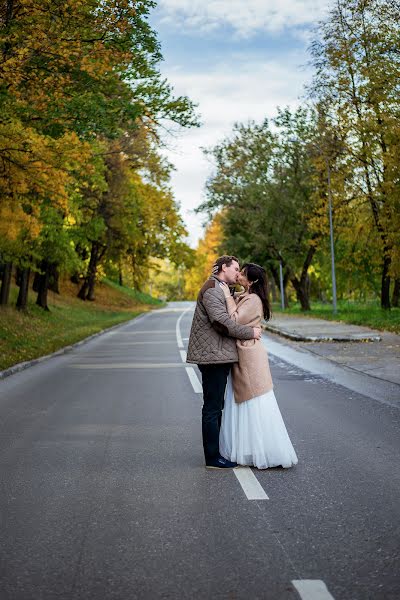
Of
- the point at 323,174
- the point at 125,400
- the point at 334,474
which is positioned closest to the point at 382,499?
the point at 334,474

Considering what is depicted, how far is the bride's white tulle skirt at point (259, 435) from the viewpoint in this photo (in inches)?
253

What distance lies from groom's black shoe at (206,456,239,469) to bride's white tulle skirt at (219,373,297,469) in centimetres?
7

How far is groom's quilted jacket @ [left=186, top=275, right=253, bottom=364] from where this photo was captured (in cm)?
643

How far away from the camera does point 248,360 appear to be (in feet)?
21.7

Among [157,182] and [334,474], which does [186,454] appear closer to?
[334,474]

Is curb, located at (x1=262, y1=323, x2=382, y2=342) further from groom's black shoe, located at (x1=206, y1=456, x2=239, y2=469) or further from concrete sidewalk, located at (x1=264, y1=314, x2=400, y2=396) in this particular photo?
groom's black shoe, located at (x1=206, y1=456, x2=239, y2=469)

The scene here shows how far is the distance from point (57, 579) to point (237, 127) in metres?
44.6

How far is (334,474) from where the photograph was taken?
6.25m

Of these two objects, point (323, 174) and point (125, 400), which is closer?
point (125, 400)

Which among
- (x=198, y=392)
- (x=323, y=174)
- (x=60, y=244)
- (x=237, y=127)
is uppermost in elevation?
(x=237, y=127)

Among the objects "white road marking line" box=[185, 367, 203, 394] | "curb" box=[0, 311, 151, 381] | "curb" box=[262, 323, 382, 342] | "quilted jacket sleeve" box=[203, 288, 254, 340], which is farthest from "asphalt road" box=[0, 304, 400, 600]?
"curb" box=[262, 323, 382, 342]

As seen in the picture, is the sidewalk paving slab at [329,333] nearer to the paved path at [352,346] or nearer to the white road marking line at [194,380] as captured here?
the paved path at [352,346]

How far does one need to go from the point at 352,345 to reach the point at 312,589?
58.6 ft

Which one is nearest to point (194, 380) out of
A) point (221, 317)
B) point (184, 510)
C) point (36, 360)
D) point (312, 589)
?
point (36, 360)
